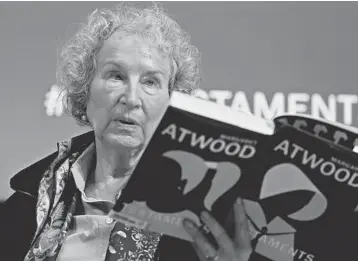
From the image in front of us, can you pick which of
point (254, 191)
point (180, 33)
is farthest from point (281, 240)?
point (180, 33)

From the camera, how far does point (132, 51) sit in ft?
4.38

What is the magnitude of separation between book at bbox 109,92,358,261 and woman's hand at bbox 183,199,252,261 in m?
0.01

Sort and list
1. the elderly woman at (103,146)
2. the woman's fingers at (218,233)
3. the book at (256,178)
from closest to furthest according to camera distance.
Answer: the book at (256,178) → the woman's fingers at (218,233) → the elderly woman at (103,146)

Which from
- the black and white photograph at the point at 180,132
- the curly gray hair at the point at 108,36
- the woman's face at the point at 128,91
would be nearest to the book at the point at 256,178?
the black and white photograph at the point at 180,132

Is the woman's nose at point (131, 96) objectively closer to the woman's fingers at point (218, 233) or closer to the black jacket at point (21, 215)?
the black jacket at point (21, 215)

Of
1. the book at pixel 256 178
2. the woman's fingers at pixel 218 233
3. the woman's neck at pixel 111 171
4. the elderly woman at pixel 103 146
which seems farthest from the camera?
the woman's neck at pixel 111 171

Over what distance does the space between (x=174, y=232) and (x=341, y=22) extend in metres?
1.73

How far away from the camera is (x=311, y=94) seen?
2.38 meters

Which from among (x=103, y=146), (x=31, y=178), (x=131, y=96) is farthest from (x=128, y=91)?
(x=31, y=178)

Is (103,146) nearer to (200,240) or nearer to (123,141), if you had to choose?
(123,141)

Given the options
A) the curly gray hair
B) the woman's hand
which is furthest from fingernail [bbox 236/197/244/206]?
the curly gray hair

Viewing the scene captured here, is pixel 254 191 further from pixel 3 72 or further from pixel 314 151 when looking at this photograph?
pixel 3 72

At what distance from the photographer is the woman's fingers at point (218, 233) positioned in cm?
95

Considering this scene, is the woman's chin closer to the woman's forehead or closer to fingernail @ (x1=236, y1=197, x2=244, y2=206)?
the woman's forehead
